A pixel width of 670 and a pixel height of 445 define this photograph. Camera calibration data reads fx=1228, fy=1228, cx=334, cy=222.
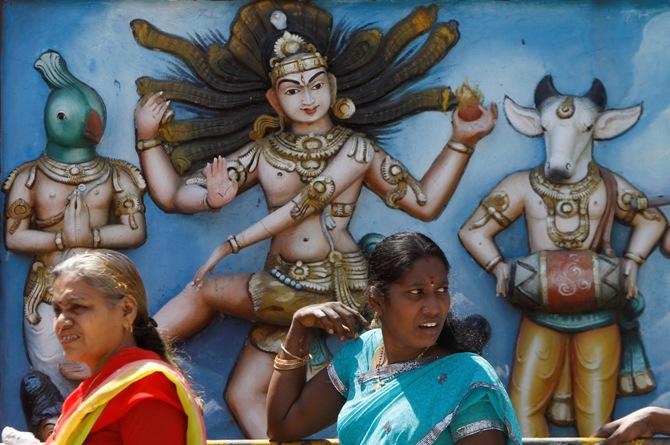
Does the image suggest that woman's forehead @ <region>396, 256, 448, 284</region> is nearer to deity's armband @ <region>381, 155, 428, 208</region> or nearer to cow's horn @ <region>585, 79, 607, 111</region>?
deity's armband @ <region>381, 155, 428, 208</region>

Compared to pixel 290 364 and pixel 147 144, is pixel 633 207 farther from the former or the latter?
pixel 290 364

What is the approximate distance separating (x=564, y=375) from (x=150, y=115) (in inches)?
92.6

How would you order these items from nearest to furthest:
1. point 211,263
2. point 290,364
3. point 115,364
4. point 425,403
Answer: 1. point 115,364
2. point 425,403
3. point 290,364
4. point 211,263

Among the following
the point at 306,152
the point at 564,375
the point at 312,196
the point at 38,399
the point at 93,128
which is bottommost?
the point at 38,399

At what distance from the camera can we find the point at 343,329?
3.29 meters

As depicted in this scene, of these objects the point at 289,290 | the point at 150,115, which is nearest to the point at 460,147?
the point at 289,290

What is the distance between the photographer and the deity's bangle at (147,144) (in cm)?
596

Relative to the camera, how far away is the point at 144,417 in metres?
2.72

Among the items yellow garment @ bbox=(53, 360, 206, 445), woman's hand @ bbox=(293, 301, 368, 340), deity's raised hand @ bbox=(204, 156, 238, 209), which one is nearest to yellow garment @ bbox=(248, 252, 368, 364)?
deity's raised hand @ bbox=(204, 156, 238, 209)

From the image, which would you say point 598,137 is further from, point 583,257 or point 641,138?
point 583,257

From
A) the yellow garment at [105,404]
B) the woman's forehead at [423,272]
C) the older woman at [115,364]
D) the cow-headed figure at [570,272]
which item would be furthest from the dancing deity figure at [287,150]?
the yellow garment at [105,404]

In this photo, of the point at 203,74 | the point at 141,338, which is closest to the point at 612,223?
the point at 203,74

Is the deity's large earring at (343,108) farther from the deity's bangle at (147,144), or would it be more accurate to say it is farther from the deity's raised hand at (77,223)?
the deity's raised hand at (77,223)

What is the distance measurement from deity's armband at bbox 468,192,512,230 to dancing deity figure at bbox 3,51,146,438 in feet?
5.33
